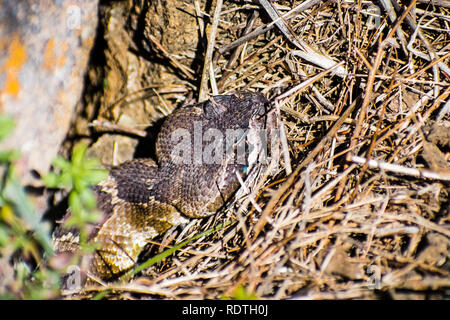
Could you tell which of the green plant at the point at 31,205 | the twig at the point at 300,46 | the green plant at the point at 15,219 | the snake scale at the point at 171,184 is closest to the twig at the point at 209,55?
the snake scale at the point at 171,184

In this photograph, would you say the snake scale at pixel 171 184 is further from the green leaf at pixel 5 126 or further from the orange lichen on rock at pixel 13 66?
the green leaf at pixel 5 126

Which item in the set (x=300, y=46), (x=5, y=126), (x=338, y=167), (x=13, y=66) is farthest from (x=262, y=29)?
(x=5, y=126)

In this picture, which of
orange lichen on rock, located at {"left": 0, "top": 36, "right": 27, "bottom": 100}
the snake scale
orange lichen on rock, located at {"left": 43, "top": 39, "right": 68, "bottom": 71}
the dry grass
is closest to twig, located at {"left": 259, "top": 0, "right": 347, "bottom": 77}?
the dry grass

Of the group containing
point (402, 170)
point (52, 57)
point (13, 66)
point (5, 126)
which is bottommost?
point (402, 170)

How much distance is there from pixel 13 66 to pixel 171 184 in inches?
64.5

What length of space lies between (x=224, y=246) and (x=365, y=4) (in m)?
2.47

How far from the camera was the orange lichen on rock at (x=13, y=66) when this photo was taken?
2.42 m

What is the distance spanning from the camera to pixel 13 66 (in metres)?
2.46

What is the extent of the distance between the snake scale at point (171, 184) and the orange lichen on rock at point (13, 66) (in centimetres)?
125

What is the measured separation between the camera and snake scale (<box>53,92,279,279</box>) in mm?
3029

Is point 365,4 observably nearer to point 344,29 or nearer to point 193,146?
point 344,29

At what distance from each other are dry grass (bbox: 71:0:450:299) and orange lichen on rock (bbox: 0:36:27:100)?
5.19 feet

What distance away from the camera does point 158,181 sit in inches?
130

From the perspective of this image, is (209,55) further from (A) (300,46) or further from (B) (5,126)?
(B) (5,126)
